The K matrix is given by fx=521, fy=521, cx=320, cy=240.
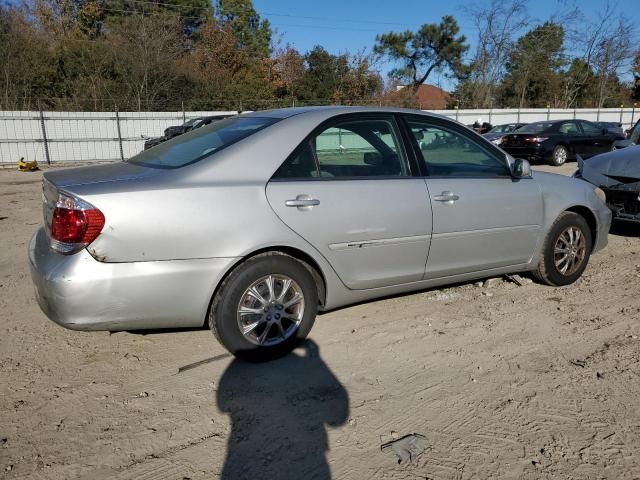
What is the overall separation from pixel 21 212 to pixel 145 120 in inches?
553

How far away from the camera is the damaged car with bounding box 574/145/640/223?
610cm

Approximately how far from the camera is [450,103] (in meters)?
41.9

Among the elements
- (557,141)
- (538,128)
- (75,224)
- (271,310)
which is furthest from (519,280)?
(538,128)

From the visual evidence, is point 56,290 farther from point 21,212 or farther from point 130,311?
point 21,212

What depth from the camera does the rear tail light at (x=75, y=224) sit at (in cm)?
275

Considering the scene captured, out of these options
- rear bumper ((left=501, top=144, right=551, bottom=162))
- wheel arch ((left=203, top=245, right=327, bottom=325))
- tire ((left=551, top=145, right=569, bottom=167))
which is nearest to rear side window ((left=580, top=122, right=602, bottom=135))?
tire ((left=551, top=145, right=569, bottom=167))

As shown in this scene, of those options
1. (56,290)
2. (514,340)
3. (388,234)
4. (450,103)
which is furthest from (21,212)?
(450,103)

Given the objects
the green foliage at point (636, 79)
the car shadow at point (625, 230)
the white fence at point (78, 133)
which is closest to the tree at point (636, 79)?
the green foliage at point (636, 79)

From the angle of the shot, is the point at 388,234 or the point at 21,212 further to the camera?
the point at 21,212

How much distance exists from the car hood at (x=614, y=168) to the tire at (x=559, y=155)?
9.90m

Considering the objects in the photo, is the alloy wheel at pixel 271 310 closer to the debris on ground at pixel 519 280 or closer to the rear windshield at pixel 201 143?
the rear windshield at pixel 201 143

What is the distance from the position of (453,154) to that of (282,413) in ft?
7.83

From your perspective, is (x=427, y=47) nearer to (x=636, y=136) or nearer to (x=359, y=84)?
(x=359, y=84)

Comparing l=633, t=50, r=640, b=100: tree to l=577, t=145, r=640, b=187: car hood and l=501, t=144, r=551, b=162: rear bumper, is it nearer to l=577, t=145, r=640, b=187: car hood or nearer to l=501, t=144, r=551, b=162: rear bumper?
l=501, t=144, r=551, b=162: rear bumper
